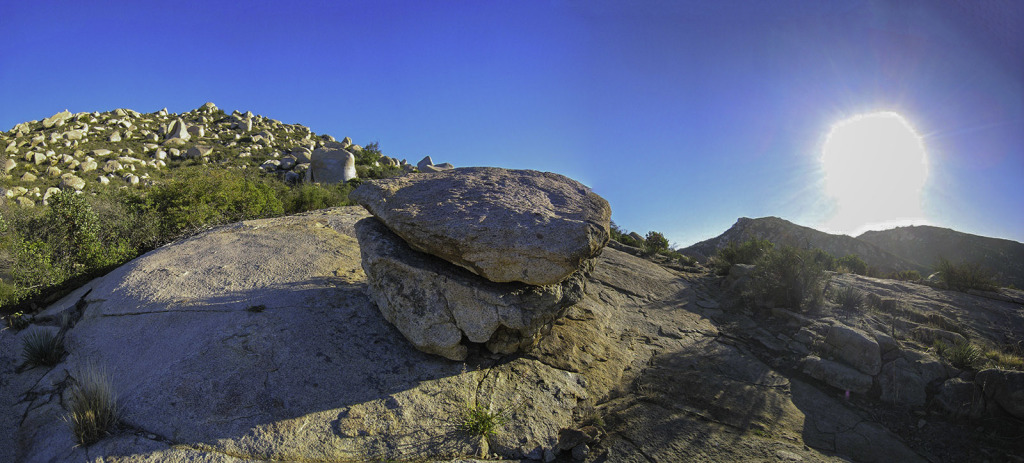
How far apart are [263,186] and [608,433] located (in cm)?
1219

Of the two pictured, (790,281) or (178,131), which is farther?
(178,131)

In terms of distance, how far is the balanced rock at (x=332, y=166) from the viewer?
73.6ft

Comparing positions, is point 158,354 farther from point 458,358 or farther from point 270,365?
point 458,358

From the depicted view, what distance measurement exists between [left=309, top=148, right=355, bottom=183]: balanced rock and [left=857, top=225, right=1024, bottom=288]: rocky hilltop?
23.1m

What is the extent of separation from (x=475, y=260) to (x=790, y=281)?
6.68 meters

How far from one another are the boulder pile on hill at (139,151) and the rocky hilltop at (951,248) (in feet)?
69.3

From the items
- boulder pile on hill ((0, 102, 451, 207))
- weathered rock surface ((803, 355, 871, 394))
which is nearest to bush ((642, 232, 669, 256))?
weathered rock surface ((803, 355, 871, 394))

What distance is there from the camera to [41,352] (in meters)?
5.18

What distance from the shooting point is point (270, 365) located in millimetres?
4668

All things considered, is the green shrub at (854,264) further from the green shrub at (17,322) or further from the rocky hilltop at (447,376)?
the green shrub at (17,322)

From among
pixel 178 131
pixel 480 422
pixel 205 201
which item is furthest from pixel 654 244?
pixel 178 131

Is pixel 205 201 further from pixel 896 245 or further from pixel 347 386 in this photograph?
pixel 896 245

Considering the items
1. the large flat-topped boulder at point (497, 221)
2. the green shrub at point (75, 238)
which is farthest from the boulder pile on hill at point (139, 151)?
the large flat-topped boulder at point (497, 221)

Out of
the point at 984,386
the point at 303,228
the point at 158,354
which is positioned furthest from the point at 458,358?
the point at 984,386
